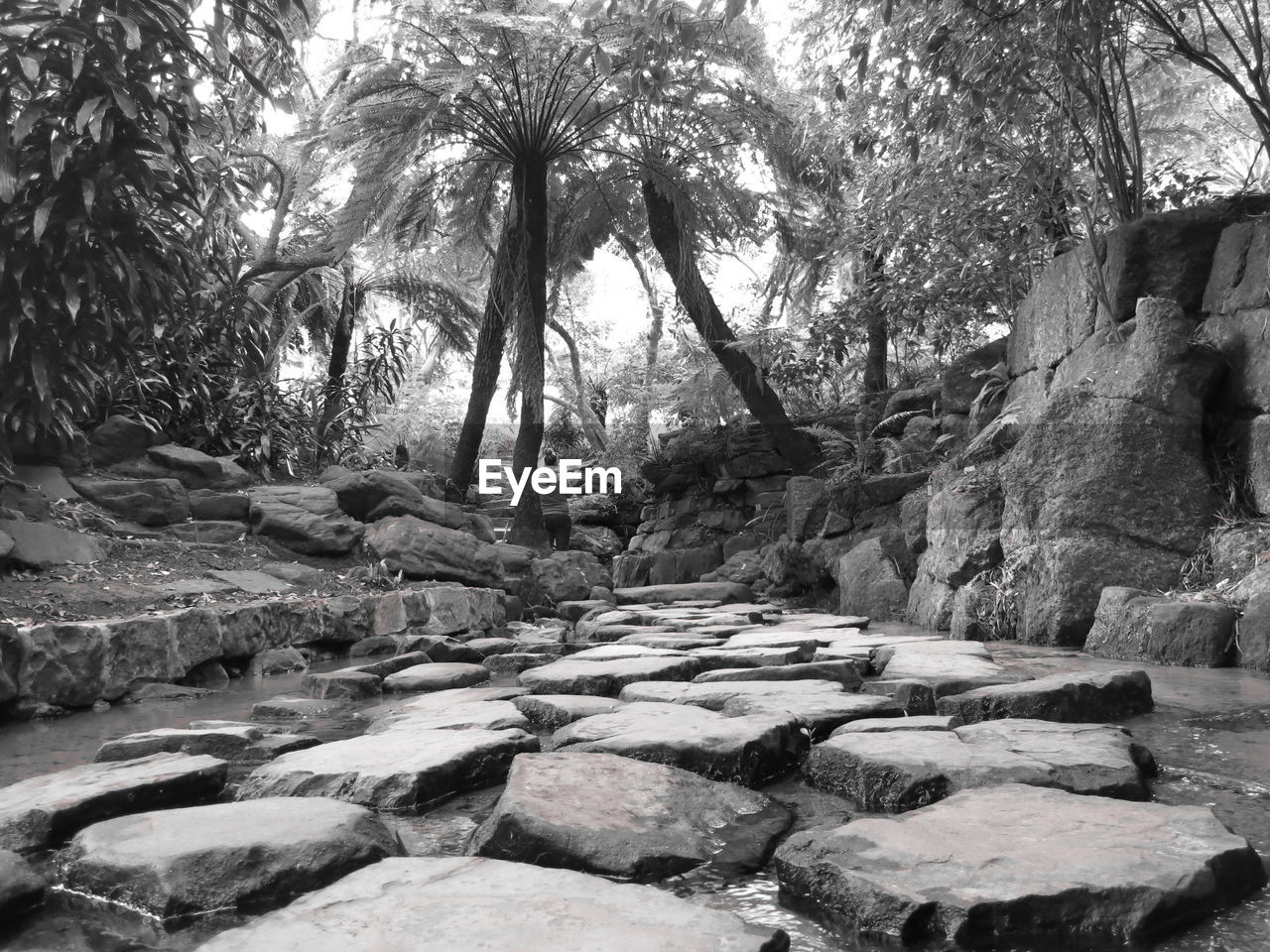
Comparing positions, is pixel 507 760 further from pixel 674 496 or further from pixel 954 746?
pixel 674 496

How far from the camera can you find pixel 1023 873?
3.88 ft

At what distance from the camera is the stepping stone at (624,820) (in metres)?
1.39

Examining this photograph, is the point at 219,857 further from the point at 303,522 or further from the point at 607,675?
the point at 303,522

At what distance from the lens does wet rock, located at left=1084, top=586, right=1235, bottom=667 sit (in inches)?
134

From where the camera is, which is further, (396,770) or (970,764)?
(396,770)

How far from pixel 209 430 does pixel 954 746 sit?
274 inches

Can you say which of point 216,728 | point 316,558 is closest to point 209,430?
point 316,558

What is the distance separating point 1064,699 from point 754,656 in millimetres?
1123

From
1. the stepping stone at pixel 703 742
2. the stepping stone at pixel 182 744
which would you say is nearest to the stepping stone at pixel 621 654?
the stepping stone at pixel 703 742

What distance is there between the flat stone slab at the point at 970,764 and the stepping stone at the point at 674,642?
1.84m

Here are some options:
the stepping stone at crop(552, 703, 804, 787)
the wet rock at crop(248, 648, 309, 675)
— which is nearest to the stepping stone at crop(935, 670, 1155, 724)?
the stepping stone at crop(552, 703, 804, 787)

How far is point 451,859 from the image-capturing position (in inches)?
52.9

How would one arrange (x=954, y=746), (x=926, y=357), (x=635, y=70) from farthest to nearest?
1. (x=926, y=357)
2. (x=635, y=70)
3. (x=954, y=746)

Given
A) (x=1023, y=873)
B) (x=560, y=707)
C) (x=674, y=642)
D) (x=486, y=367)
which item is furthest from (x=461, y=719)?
(x=486, y=367)
